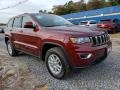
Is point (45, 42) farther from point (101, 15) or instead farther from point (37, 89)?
point (101, 15)

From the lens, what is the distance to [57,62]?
5227mm

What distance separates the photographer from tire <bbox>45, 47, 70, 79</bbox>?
16.3ft

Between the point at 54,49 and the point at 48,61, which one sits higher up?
the point at 54,49

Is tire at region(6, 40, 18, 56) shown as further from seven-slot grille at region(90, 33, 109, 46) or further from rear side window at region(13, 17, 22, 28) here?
seven-slot grille at region(90, 33, 109, 46)

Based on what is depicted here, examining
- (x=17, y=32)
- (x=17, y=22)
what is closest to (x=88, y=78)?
(x=17, y=32)

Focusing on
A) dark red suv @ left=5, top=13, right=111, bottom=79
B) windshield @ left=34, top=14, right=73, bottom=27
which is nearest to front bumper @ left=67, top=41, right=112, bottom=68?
dark red suv @ left=5, top=13, right=111, bottom=79

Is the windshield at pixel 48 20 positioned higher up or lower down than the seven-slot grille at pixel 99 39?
higher up

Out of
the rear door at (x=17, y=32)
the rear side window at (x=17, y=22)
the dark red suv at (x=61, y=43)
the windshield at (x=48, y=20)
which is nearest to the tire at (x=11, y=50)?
the rear door at (x=17, y=32)

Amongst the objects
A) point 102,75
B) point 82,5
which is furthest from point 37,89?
point 82,5

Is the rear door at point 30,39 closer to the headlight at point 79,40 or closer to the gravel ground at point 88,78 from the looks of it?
the gravel ground at point 88,78

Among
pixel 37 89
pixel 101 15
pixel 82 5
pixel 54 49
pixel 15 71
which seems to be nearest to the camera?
pixel 37 89

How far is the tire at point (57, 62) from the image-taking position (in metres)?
4.97

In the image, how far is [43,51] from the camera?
18.8 ft

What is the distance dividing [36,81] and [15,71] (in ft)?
3.88
